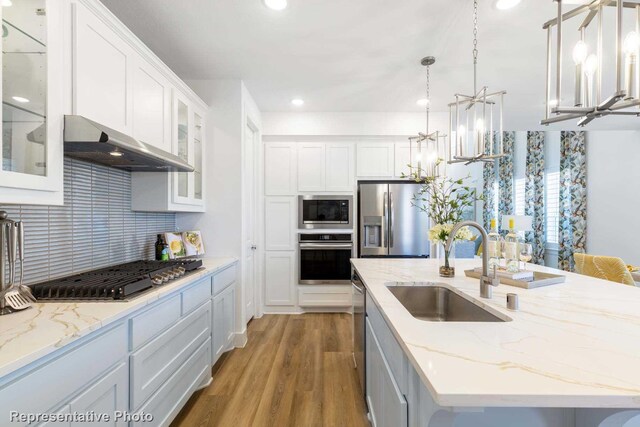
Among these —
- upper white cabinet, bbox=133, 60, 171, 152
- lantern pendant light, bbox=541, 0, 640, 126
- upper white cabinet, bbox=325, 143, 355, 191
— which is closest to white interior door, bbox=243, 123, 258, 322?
upper white cabinet, bbox=325, 143, 355, 191

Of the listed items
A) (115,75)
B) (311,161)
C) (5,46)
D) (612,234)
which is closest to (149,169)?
(115,75)

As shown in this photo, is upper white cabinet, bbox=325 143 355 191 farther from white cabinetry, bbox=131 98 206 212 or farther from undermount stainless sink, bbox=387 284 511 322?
undermount stainless sink, bbox=387 284 511 322

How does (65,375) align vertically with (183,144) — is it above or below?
below

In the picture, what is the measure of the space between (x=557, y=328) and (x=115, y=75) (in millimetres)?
2403

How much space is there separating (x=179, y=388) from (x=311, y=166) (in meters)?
2.81

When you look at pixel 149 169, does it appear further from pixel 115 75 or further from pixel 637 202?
pixel 637 202

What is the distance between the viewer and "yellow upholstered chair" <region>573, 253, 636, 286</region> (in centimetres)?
265

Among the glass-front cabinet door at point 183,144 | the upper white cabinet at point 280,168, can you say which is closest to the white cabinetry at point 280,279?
the upper white cabinet at point 280,168

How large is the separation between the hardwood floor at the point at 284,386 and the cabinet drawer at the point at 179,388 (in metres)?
0.17

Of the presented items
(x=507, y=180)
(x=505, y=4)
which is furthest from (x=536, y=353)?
(x=507, y=180)

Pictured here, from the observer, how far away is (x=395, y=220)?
12.1 feet

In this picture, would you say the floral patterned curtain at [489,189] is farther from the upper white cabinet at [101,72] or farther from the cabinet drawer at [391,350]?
the upper white cabinet at [101,72]

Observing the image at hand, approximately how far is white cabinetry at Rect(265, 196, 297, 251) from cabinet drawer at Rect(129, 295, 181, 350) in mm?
2122

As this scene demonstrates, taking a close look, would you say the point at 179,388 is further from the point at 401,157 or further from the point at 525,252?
the point at 401,157
